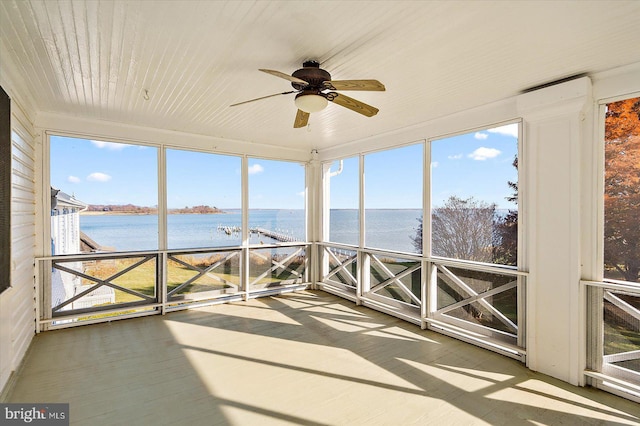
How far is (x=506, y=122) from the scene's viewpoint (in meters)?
3.33

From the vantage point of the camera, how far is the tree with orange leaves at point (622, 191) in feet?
8.59

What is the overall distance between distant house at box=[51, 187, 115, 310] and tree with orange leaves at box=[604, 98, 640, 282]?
5.98 meters

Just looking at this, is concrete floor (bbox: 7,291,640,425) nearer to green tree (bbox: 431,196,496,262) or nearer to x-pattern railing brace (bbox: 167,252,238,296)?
x-pattern railing brace (bbox: 167,252,238,296)

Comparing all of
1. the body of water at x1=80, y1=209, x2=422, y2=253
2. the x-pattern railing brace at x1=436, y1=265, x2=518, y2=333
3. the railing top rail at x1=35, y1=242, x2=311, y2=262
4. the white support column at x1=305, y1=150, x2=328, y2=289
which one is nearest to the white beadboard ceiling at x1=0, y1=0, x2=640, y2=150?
the body of water at x1=80, y1=209, x2=422, y2=253

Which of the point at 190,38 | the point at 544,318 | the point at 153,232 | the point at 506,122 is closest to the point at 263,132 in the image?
the point at 153,232

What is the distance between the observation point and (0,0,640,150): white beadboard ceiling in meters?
1.84

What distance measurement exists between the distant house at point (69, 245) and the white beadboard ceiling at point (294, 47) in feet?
4.43

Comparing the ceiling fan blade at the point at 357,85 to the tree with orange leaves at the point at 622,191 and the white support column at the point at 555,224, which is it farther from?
the tree with orange leaves at the point at 622,191

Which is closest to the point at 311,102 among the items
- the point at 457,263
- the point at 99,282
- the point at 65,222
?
the point at 457,263

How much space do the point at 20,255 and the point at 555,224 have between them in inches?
207

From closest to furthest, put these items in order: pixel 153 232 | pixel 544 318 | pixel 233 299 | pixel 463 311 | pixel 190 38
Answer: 1. pixel 190 38
2. pixel 544 318
3. pixel 463 311
4. pixel 153 232
5. pixel 233 299

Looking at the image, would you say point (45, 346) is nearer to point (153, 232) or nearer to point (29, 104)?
point (153, 232)

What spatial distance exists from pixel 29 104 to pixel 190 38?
2.61 m

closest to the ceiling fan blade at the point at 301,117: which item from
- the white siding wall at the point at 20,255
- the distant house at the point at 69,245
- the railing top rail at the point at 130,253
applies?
the white siding wall at the point at 20,255
